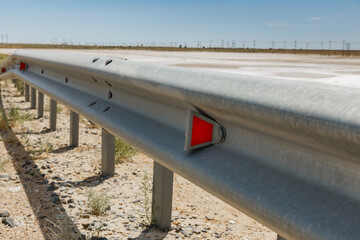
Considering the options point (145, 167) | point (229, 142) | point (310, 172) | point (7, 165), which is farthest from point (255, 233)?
point (7, 165)

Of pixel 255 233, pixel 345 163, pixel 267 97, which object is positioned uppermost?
pixel 267 97

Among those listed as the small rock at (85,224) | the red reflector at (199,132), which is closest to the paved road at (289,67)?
the red reflector at (199,132)

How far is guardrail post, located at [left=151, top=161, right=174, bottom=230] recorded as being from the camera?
11.7 ft

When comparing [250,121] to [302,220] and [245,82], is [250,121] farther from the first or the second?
[302,220]

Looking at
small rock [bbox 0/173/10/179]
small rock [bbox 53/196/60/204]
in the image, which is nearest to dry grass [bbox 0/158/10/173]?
small rock [bbox 0/173/10/179]

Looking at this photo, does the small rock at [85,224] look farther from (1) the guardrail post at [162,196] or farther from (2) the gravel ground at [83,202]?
(1) the guardrail post at [162,196]

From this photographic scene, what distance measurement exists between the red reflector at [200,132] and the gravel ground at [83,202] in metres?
2.08

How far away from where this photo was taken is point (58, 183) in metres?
4.82

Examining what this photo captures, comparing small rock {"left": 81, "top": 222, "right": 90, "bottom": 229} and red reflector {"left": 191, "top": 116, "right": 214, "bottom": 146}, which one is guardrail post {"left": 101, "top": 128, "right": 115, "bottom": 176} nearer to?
small rock {"left": 81, "top": 222, "right": 90, "bottom": 229}

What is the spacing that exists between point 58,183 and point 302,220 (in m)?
4.21

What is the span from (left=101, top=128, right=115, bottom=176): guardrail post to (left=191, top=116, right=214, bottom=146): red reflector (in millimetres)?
3439

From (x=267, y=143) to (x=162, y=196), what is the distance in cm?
251

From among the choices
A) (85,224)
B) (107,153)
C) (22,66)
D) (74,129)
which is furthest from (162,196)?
(22,66)

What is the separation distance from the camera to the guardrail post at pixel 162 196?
3570mm
